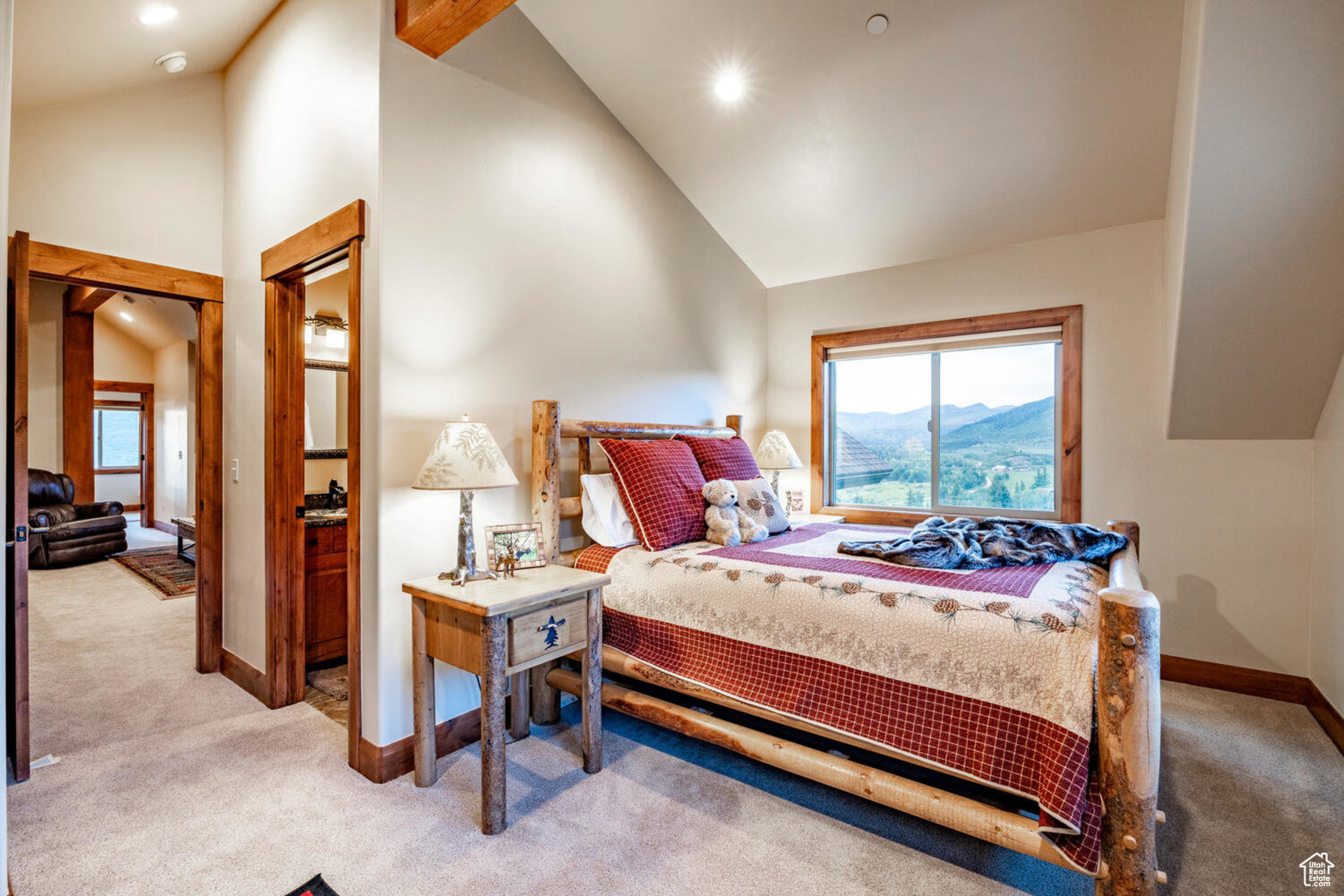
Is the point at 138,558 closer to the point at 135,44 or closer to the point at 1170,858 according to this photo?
the point at 135,44

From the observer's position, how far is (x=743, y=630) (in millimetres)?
2113

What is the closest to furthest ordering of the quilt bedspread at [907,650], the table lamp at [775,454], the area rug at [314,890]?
the quilt bedspread at [907,650] → the area rug at [314,890] → the table lamp at [775,454]

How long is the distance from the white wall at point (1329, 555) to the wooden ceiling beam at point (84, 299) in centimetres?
886

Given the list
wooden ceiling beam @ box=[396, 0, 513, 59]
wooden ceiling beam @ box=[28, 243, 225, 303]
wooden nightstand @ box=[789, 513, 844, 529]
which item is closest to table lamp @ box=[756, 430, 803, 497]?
wooden nightstand @ box=[789, 513, 844, 529]

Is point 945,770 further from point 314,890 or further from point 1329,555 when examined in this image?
point 1329,555

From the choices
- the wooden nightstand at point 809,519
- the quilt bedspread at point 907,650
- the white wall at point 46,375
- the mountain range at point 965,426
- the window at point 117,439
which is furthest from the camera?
the window at point 117,439

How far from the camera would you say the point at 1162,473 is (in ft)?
10.7

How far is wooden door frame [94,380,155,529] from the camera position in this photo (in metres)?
8.41

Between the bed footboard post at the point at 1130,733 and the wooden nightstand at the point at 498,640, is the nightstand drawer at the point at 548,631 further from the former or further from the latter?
the bed footboard post at the point at 1130,733

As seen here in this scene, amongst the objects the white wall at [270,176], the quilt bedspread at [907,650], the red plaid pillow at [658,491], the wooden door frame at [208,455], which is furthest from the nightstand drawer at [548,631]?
the wooden door frame at [208,455]

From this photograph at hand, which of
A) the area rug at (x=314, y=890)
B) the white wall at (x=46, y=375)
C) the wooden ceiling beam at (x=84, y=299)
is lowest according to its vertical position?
the area rug at (x=314, y=890)

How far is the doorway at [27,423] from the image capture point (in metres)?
2.21

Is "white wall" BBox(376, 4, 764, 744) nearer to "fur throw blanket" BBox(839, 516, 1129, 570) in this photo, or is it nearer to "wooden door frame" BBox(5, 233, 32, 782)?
"wooden door frame" BBox(5, 233, 32, 782)

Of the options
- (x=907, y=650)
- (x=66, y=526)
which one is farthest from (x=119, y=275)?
(x=66, y=526)
